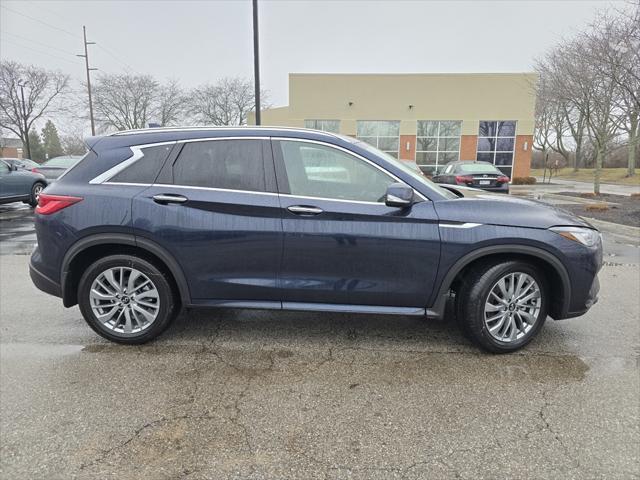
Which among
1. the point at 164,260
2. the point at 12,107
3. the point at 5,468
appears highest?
the point at 12,107

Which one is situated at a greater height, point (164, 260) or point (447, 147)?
point (447, 147)

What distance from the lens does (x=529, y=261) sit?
351 cm

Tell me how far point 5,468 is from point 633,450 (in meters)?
3.40

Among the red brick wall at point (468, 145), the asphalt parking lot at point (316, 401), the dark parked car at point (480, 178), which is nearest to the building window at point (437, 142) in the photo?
the red brick wall at point (468, 145)

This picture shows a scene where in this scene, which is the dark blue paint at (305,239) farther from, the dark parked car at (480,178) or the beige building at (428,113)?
the beige building at (428,113)

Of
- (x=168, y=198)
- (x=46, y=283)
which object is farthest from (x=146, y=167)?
(x=46, y=283)

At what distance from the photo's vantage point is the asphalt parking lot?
236 centimetres

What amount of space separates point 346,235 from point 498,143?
101ft

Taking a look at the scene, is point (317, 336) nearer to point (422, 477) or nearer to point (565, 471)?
point (422, 477)

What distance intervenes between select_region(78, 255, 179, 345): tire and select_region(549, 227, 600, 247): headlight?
3.17m

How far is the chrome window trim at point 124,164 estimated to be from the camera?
3623 millimetres

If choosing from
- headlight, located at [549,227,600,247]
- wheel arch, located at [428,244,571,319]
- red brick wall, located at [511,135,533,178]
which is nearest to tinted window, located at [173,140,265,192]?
wheel arch, located at [428,244,571,319]

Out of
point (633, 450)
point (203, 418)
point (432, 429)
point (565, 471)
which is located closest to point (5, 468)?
point (203, 418)

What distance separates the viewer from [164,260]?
11.7 ft
